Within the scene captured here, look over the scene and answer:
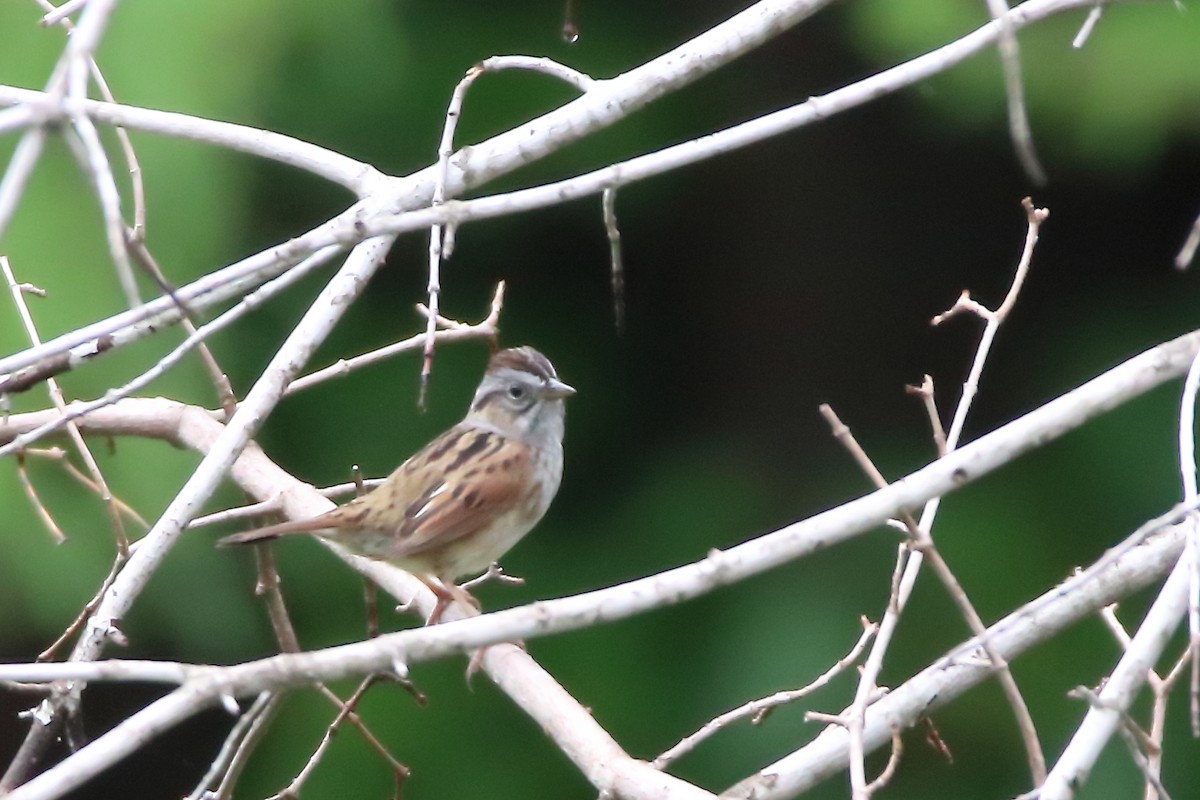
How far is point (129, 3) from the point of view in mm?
3539

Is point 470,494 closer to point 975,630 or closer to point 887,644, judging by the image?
point 887,644

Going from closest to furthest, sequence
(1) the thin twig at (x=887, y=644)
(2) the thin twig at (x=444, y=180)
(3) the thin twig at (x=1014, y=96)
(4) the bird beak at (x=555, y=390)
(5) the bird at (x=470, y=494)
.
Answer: (3) the thin twig at (x=1014, y=96) → (1) the thin twig at (x=887, y=644) → (2) the thin twig at (x=444, y=180) → (5) the bird at (x=470, y=494) → (4) the bird beak at (x=555, y=390)

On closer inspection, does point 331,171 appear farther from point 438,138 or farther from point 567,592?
point 567,592

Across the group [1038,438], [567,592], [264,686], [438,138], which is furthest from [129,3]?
[1038,438]

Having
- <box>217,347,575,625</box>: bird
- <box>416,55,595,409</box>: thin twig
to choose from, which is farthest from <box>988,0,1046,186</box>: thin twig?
<box>217,347,575,625</box>: bird

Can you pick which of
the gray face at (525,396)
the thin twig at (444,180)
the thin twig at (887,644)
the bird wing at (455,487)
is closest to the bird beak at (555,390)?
the gray face at (525,396)

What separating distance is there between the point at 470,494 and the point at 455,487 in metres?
0.04

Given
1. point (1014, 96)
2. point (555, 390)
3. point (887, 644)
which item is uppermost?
point (1014, 96)

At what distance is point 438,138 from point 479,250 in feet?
1.26

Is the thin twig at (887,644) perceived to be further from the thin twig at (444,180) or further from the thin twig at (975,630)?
the thin twig at (444,180)

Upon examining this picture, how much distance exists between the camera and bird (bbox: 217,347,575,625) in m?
3.08

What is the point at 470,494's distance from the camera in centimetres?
323

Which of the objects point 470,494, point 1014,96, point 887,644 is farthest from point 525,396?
point 1014,96

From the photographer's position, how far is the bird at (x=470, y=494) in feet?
10.1
